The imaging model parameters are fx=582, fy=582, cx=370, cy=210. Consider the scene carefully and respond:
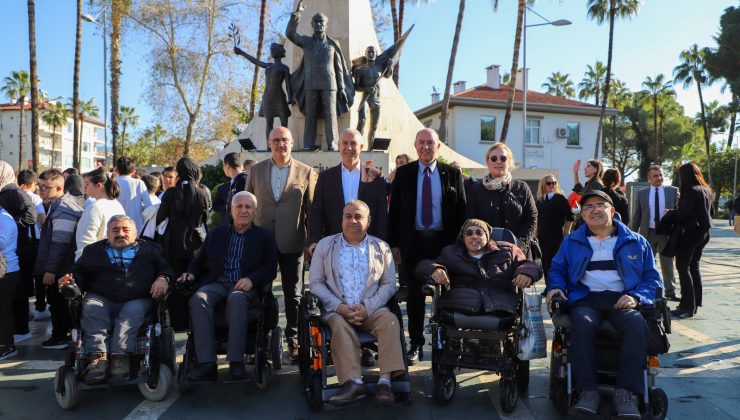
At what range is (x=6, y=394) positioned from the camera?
4168mm

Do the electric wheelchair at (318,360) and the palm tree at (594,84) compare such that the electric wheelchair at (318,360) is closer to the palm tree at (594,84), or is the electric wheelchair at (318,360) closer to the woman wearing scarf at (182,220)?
the woman wearing scarf at (182,220)

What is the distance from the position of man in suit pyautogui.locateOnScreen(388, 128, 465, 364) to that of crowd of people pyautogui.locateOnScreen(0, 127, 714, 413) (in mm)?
12

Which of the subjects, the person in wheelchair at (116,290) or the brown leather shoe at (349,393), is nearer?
the brown leather shoe at (349,393)

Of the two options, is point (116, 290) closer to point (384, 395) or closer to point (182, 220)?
point (182, 220)

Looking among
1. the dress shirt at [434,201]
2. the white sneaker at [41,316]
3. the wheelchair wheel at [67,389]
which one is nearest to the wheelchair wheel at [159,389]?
the wheelchair wheel at [67,389]

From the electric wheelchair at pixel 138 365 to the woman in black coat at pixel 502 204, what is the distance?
258cm

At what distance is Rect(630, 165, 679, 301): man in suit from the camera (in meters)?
7.56

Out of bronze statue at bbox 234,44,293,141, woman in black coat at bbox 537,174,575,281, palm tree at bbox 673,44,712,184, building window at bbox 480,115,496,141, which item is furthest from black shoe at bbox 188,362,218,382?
palm tree at bbox 673,44,712,184

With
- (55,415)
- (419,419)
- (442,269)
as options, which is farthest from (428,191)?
(55,415)

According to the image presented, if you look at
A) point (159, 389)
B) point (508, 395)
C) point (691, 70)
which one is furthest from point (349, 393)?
point (691, 70)

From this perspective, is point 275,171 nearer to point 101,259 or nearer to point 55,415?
point 101,259

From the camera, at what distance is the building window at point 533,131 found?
112 ft

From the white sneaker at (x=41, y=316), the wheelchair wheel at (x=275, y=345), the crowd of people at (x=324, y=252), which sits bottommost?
the white sneaker at (x=41, y=316)

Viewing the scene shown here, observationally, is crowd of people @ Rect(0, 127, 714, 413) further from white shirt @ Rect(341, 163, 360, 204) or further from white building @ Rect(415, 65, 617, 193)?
white building @ Rect(415, 65, 617, 193)
